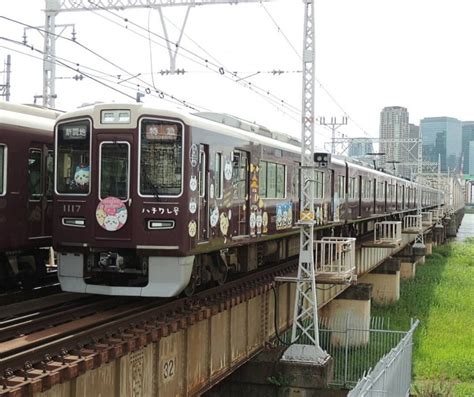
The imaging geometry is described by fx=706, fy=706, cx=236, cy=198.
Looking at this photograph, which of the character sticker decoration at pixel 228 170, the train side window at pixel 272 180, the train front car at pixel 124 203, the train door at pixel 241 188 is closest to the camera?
the train front car at pixel 124 203

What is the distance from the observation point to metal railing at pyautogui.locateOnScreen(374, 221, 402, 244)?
83.5ft

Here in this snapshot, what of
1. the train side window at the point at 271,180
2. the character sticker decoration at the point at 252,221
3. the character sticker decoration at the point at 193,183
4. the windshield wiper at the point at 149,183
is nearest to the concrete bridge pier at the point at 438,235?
the train side window at the point at 271,180

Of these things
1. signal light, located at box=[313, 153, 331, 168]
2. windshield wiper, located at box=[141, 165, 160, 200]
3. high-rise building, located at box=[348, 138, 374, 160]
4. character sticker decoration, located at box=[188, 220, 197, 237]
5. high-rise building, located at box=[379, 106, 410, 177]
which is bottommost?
character sticker decoration, located at box=[188, 220, 197, 237]

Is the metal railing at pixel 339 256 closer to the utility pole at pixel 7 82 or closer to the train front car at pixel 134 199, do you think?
the train front car at pixel 134 199

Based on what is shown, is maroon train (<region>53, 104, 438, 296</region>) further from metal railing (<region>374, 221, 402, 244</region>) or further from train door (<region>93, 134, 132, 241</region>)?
metal railing (<region>374, 221, 402, 244</region>)

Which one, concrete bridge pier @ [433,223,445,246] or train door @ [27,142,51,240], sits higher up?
train door @ [27,142,51,240]

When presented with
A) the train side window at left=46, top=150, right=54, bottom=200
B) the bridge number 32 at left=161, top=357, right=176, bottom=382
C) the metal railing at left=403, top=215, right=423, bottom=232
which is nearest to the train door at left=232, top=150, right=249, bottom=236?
the train side window at left=46, top=150, right=54, bottom=200

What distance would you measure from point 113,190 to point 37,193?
196 cm

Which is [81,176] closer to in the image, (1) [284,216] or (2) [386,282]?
(1) [284,216]

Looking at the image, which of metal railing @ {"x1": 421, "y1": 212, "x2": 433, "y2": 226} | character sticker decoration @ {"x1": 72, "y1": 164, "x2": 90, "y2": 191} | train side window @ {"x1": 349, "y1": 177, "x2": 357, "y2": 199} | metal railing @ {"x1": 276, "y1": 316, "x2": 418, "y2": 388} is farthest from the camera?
metal railing @ {"x1": 421, "y1": 212, "x2": 433, "y2": 226}

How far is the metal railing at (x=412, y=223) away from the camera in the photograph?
3651 cm

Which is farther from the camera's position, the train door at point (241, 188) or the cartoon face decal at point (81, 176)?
the train door at point (241, 188)

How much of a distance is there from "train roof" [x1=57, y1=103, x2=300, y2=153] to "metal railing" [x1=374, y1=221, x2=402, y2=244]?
12444 millimetres

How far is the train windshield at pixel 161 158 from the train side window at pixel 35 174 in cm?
222
